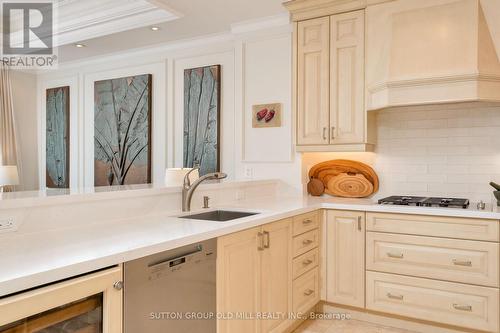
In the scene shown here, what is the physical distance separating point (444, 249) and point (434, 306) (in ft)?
1.34

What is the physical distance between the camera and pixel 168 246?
63.1 inches

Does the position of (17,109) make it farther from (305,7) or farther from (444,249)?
(444,249)

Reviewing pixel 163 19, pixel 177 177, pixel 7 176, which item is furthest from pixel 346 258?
pixel 7 176

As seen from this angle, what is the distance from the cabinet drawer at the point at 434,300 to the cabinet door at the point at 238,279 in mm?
1103

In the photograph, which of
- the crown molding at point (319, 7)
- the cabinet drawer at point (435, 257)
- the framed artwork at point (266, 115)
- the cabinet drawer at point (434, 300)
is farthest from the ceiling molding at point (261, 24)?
the cabinet drawer at point (434, 300)

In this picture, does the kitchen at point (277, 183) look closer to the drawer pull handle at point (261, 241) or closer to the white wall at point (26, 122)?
the drawer pull handle at point (261, 241)

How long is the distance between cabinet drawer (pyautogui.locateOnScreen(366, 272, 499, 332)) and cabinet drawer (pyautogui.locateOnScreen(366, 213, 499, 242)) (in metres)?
0.34

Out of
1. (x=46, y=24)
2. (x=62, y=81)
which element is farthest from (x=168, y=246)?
(x=62, y=81)

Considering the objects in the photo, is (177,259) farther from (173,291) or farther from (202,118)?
(202,118)

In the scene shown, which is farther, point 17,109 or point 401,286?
point 17,109

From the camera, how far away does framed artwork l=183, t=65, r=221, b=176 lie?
404cm

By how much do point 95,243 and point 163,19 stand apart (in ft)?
8.71

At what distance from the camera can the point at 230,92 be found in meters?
4.02

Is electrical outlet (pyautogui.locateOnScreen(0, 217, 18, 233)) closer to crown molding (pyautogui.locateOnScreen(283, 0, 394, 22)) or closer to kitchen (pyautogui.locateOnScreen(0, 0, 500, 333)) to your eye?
kitchen (pyautogui.locateOnScreen(0, 0, 500, 333))
